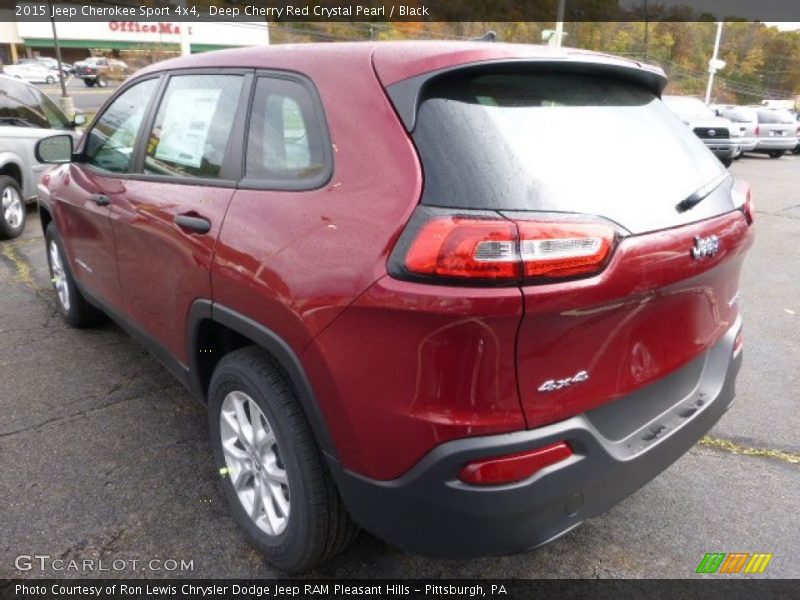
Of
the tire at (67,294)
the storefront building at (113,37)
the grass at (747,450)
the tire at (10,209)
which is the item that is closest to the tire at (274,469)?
the grass at (747,450)

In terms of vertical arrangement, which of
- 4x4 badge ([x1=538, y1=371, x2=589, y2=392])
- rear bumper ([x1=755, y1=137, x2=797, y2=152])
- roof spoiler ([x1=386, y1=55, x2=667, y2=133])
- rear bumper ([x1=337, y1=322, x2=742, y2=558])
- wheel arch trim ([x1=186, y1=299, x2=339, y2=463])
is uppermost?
roof spoiler ([x1=386, y1=55, x2=667, y2=133])

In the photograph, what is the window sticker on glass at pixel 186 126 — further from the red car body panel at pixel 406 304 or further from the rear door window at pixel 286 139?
the red car body panel at pixel 406 304

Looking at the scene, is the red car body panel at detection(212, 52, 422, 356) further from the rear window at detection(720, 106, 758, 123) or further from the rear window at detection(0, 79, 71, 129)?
the rear window at detection(720, 106, 758, 123)

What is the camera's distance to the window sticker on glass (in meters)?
2.44

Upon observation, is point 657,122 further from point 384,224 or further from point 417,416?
point 417,416

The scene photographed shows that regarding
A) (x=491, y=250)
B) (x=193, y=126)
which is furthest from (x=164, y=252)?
(x=491, y=250)

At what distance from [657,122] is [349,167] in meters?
1.13

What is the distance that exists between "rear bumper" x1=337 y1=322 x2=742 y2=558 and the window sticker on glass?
146 cm

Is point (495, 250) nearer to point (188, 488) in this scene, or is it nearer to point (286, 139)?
point (286, 139)

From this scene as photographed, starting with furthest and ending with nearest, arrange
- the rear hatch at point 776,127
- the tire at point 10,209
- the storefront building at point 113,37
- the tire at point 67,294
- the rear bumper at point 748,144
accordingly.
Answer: the storefront building at point 113,37
the rear hatch at point 776,127
the rear bumper at point 748,144
the tire at point 10,209
the tire at point 67,294

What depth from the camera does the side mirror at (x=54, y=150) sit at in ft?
11.2

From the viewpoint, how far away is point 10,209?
6.55 metres

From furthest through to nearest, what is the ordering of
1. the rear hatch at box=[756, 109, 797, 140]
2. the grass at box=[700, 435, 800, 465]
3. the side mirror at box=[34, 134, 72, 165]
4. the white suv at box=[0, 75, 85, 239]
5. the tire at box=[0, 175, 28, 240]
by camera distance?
the rear hatch at box=[756, 109, 797, 140]
the white suv at box=[0, 75, 85, 239]
the tire at box=[0, 175, 28, 240]
the side mirror at box=[34, 134, 72, 165]
the grass at box=[700, 435, 800, 465]

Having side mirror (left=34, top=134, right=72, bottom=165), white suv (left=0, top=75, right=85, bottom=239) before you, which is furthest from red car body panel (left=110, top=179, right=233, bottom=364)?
white suv (left=0, top=75, right=85, bottom=239)
